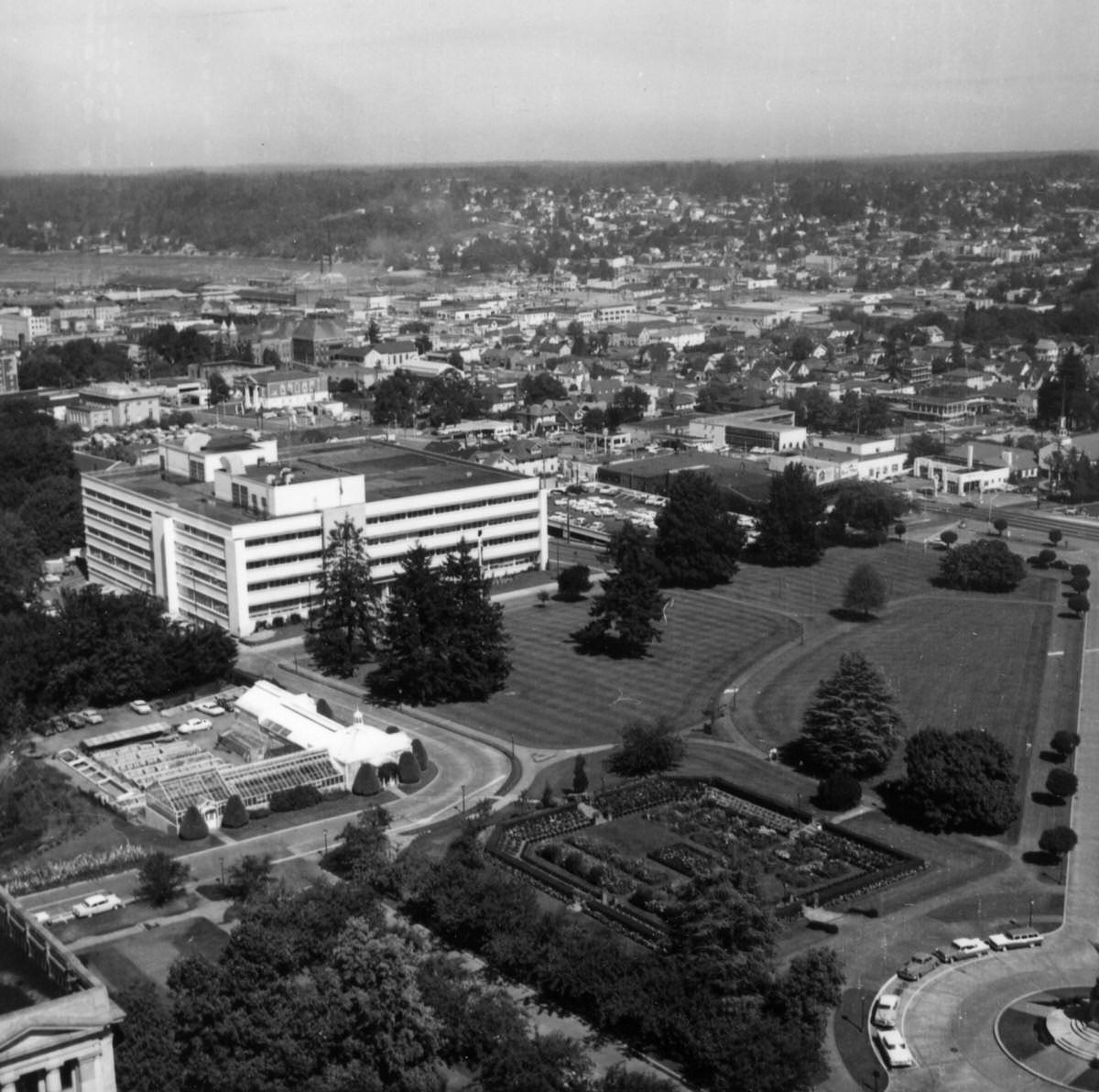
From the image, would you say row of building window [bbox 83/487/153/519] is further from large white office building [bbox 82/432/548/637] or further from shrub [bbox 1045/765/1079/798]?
shrub [bbox 1045/765/1079/798]

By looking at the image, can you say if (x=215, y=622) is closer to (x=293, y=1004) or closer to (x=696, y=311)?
(x=293, y=1004)

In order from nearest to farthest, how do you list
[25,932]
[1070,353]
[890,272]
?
[25,932] → [1070,353] → [890,272]

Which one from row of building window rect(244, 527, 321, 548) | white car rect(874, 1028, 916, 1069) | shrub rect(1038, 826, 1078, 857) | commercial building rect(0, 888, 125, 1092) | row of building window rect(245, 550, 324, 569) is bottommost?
white car rect(874, 1028, 916, 1069)

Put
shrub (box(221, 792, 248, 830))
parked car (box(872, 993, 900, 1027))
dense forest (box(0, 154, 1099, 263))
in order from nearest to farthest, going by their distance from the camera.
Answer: parked car (box(872, 993, 900, 1027)) < shrub (box(221, 792, 248, 830)) < dense forest (box(0, 154, 1099, 263))

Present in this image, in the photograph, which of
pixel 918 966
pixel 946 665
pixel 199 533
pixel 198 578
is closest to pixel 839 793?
pixel 918 966

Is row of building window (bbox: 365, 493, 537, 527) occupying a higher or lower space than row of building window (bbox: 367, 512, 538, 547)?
higher

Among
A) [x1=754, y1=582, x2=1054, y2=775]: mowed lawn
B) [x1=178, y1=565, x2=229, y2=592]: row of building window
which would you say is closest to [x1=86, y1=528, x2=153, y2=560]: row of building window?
[x1=178, y1=565, x2=229, y2=592]: row of building window

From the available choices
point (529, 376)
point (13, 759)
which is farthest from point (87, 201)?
point (13, 759)
